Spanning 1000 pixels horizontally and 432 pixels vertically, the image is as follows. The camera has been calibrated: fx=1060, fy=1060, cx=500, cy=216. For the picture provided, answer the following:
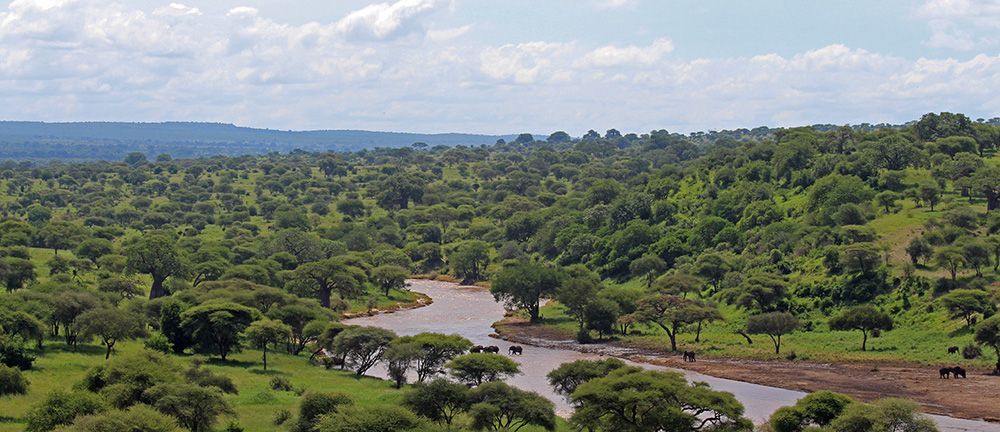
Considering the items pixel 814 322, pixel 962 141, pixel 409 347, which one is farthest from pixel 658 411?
pixel 962 141

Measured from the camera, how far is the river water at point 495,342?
68713 millimetres

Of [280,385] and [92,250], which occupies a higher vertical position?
[92,250]

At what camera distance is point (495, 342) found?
101 meters

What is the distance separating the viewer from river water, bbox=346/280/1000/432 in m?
68.7

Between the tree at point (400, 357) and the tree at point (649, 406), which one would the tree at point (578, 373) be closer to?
the tree at point (649, 406)

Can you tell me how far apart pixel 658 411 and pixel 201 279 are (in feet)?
253

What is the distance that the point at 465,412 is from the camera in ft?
188

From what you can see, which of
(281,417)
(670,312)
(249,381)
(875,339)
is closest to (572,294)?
(670,312)

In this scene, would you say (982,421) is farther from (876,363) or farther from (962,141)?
(962,141)

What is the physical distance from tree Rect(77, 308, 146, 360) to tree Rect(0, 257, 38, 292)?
28.7 m

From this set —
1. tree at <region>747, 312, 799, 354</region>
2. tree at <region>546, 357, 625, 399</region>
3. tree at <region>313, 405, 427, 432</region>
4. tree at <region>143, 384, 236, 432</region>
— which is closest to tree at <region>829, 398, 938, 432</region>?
tree at <region>546, 357, 625, 399</region>

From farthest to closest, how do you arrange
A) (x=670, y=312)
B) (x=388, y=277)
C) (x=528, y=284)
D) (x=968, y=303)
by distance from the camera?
1. (x=388, y=277)
2. (x=528, y=284)
3. (x=670, y=312)
4. (x=968, y=303)

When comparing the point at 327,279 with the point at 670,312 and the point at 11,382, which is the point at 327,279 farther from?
the point at 11,382

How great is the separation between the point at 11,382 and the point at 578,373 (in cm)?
3198
